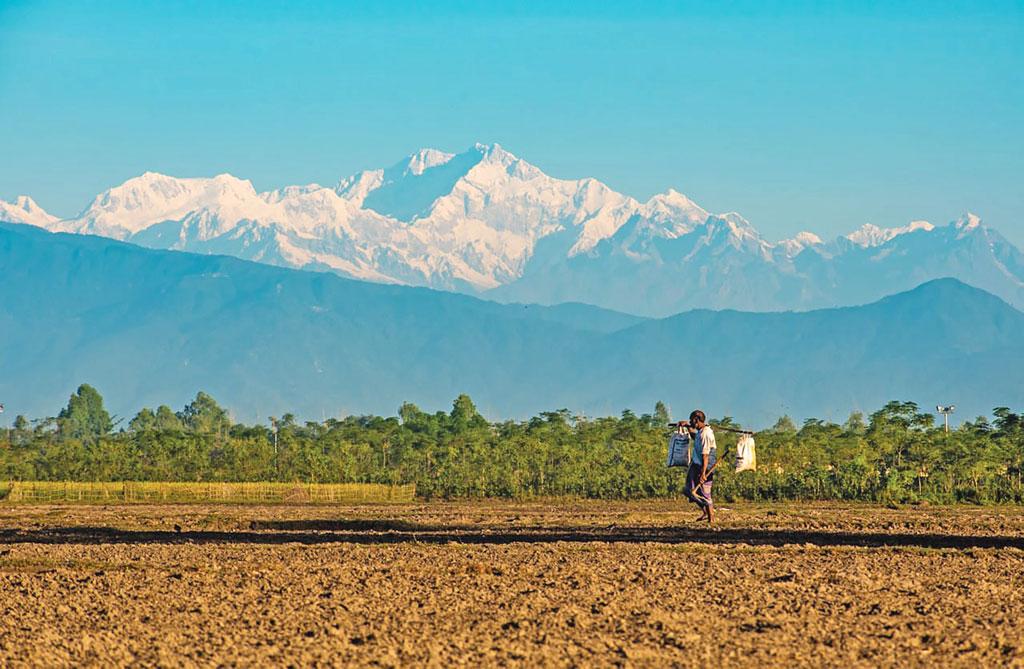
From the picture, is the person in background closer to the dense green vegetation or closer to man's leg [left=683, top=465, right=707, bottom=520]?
man's leg [left=683, top=465, right=707, bottom=520]

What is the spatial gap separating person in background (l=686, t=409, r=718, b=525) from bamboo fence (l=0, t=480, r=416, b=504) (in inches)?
1219

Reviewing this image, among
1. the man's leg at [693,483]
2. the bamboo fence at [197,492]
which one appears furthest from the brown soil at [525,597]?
the bamboo fence at [197,492]

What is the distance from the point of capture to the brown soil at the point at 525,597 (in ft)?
60.6

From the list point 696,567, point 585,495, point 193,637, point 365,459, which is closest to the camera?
point 193,637

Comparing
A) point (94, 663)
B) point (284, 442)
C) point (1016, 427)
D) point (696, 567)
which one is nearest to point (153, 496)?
point (284, 442)

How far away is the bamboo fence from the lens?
67.1 m

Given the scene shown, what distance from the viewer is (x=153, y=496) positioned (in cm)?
6975

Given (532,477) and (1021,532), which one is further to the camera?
(532,477)

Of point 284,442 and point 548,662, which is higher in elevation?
point 284,442

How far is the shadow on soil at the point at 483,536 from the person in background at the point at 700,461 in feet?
2.88

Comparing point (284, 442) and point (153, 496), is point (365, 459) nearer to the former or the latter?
point (284, 442)

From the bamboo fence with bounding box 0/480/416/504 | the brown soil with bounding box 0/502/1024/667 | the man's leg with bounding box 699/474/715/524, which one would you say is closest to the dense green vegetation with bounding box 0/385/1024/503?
the bamboo fence with bounding box 0/480/416/504

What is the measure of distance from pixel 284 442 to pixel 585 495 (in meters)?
29.3

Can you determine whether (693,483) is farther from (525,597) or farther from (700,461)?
(525,597)
